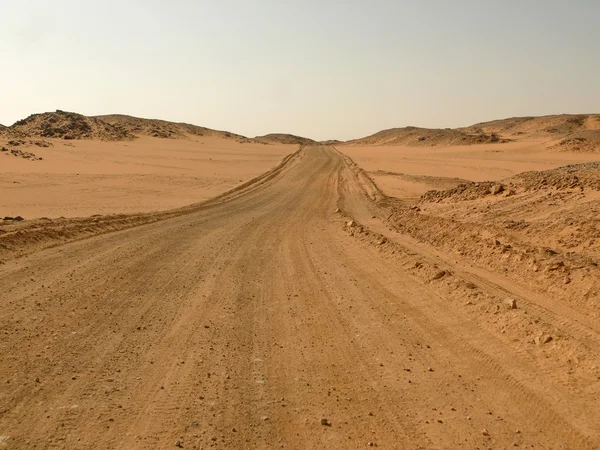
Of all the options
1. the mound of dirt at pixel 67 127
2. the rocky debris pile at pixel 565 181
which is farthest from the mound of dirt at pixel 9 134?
the rocky debris pile at pixel 565 181

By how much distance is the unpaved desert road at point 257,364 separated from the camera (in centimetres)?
439

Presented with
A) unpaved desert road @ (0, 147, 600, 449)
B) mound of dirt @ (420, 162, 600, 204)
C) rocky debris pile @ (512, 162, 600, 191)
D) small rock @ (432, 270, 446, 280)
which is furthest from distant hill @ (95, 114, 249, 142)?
small rock @ (432, 270, 446, 280)

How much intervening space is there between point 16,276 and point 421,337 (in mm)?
6987

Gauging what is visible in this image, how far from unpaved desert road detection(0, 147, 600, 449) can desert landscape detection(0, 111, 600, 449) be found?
0.02 m

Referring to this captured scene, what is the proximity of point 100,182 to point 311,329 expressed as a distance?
91.2 feet

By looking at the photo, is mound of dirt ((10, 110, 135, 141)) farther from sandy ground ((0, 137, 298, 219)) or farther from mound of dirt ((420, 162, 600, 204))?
mound of dirt ((420, 162, 600, 204))

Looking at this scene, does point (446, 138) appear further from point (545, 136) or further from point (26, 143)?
point (26, 143)

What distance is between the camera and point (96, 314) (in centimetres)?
732

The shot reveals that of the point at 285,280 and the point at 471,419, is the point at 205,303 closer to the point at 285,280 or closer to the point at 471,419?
the point at 285,280

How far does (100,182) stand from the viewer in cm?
3147

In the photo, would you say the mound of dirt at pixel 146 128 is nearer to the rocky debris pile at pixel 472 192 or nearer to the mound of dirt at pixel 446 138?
the mound of dirt at pixel 446 138

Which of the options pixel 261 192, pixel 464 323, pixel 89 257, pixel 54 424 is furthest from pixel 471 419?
pixel 261 192

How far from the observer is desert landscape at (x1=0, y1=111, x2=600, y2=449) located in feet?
14.8

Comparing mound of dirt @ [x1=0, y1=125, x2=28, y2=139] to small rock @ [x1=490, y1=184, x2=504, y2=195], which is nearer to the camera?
small rock @ [x1=490, y1=184, x2=504, y2=195]
